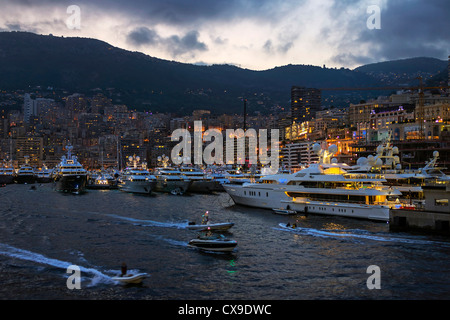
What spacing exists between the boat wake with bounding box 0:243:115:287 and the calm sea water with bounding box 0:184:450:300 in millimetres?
69

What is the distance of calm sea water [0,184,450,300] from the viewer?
23.1 metres

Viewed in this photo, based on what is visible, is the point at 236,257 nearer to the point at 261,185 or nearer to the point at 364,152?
the point at 261,185

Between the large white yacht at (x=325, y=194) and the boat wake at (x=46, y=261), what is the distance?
30.1 m

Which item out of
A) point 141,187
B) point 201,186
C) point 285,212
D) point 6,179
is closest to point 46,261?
point 285,212

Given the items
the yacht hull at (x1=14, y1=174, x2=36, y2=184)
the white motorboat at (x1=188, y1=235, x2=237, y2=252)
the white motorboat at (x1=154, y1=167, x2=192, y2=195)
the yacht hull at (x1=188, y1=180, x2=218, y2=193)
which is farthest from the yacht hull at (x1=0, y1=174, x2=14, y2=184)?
the white motorboat at (x1=188, y1=235, x2=237, y2=252)

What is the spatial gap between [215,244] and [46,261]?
40.1 ft

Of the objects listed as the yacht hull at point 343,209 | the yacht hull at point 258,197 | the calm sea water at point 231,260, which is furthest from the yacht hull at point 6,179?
the yacht hull at point 343,209

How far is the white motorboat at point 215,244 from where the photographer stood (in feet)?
101

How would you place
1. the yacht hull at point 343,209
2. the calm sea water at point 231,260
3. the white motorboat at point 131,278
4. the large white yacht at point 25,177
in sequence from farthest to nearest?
the large white yacht at point 25,177 → the yacht hull at point 343,209 → the white motorboat at point 131,278 → the calm sea water at point 231,260

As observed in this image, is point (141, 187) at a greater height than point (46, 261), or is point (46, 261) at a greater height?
point (141, 187)

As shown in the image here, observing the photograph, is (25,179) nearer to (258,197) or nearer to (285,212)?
(258,197)

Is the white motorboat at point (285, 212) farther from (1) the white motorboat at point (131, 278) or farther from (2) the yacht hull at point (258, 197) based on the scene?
(1) the white motorboat at point (131, 278)

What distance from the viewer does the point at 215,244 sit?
30875 mm
